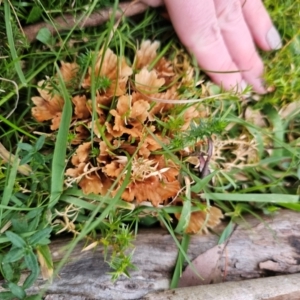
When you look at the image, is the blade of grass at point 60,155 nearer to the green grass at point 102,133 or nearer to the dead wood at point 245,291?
the green grass at point 102,133


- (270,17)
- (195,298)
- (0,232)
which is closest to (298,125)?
(270,17)

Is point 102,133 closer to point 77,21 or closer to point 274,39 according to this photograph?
point 77,21

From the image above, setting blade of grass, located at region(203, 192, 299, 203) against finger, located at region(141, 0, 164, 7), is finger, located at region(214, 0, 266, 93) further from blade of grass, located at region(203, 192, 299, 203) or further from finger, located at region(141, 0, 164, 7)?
blade of grass, located at region(203, 192, 299, 203)

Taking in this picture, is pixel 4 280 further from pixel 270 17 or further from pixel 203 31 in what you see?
pixel 270 17

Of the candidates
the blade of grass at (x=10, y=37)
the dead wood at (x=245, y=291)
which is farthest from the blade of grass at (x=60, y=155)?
the dead wood at (x=245, y=291)

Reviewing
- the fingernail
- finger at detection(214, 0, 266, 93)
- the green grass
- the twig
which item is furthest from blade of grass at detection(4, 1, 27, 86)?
the fingernail

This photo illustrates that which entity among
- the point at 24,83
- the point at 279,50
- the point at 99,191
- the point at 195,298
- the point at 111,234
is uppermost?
the point at 279,50
